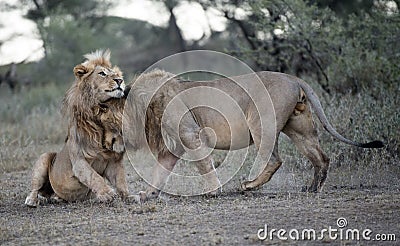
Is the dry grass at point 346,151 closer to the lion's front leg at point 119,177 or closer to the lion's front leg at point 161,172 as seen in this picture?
the lion's front leg at point 161,172

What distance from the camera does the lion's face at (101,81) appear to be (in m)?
6.26

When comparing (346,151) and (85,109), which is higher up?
(85,109)

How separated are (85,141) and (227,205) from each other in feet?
4.81

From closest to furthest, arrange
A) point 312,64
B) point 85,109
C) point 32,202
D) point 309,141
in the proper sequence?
point 85,109, point 32,202, point 309,141, point 312,64

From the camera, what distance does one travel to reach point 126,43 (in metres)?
29.4

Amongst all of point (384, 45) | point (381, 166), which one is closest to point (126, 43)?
point (384, 45)

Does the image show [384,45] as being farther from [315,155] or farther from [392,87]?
[315,155]

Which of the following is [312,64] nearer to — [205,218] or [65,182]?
[65,182]

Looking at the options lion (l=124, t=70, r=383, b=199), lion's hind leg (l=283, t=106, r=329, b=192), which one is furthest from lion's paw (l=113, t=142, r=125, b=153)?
lion's hind leg (l=283, t=106, r=329, b=192)

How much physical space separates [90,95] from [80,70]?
0.29 metres

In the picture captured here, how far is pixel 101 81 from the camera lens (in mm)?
6344

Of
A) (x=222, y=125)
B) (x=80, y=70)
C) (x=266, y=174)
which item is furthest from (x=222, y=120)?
(x=80, y=70)

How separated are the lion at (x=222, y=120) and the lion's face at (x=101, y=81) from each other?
0.86 feet

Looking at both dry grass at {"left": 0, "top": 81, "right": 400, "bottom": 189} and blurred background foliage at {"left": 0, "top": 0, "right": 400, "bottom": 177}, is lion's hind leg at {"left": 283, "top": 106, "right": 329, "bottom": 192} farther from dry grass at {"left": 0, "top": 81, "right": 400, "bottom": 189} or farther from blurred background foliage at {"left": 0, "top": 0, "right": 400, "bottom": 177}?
blurred background foliage at {"left": 0, "top": 0, "right": 400, "bottom": 177}
